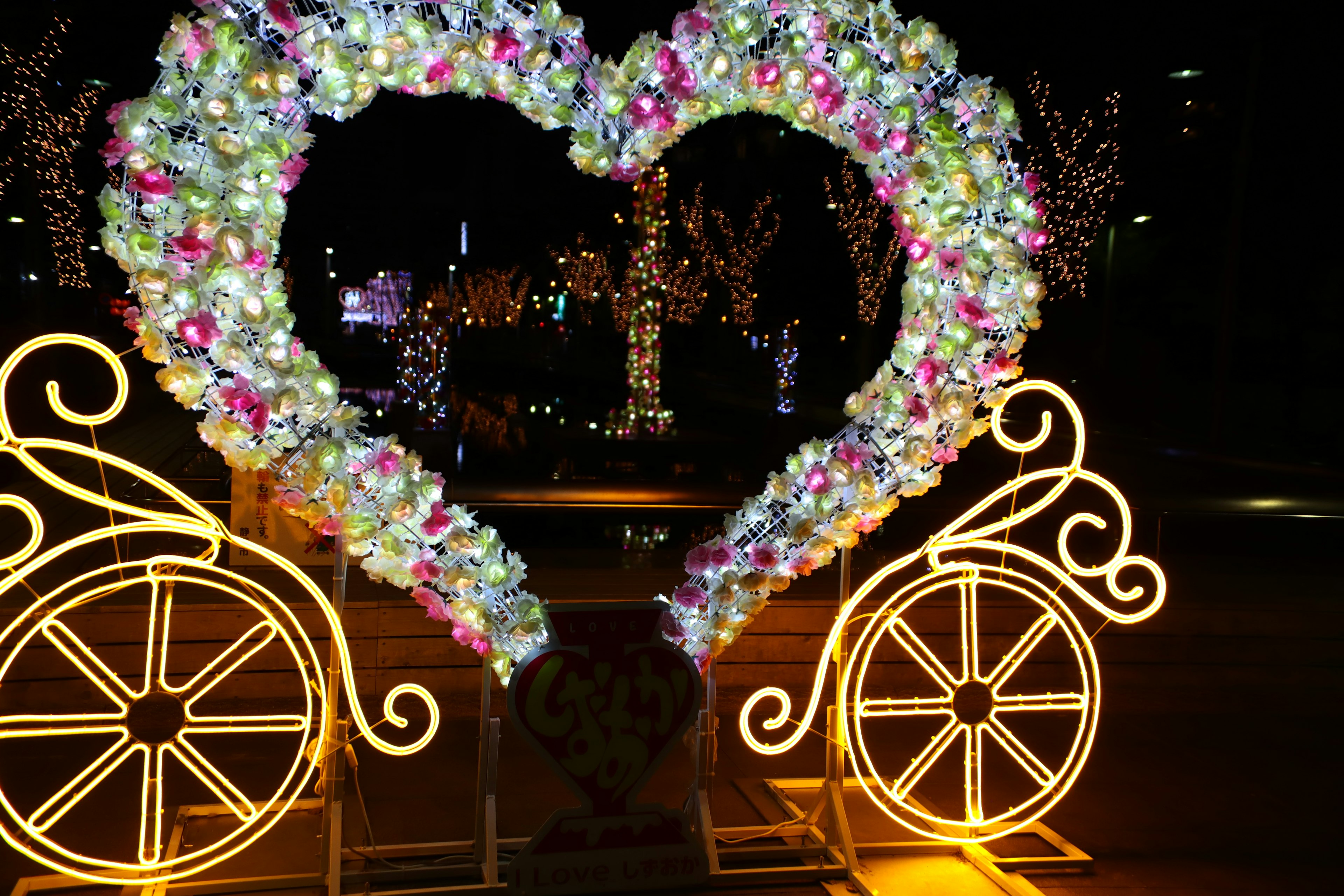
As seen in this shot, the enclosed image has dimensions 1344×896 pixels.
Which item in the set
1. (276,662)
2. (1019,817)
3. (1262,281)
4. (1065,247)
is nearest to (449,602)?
(276,662)

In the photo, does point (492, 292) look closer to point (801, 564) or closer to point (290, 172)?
point (801, 564)

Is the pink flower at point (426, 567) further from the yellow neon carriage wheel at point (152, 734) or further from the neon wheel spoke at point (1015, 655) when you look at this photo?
the neon wheel spoke at point (1015, 655)

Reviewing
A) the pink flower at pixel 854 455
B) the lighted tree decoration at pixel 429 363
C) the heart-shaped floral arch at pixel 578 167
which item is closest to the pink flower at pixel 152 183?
the heart-shaped floral arch at pixel 578 167

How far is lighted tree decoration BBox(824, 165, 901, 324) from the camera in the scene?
66.8 ft

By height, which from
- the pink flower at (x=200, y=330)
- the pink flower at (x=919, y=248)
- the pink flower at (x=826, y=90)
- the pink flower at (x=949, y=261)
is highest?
the pink flower at (x=826, y=90)

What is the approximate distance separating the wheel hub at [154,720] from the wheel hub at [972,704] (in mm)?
2859

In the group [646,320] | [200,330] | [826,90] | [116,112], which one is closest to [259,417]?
[200,330]

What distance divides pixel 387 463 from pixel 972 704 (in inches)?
96.5

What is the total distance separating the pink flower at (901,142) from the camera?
12.5 ft

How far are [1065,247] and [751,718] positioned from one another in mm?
15160

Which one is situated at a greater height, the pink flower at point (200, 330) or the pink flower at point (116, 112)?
the pink flower at point (116, 112)

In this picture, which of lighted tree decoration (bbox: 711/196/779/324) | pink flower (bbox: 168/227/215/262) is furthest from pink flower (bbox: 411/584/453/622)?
lighted tree decoration (bbox: 711/196/779/324)

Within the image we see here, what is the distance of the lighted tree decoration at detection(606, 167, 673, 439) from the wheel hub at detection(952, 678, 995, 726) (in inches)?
408

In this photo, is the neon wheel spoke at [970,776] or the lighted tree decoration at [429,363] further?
the lighted tree decoration at [429,363]
